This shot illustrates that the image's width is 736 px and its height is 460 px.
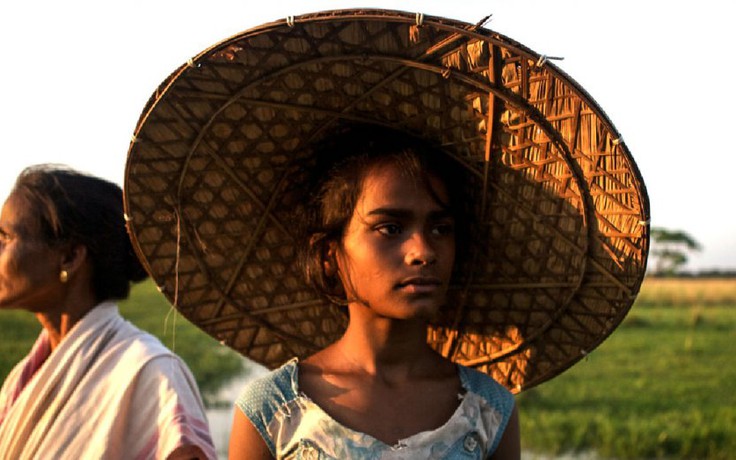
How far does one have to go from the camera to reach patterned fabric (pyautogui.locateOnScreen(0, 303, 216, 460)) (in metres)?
2.72

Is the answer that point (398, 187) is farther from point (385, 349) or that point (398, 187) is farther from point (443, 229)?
point (385, 349)

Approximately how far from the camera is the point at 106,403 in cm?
281

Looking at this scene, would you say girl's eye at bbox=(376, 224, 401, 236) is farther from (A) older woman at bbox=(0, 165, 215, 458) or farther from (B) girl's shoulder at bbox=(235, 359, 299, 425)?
(A) older woman at bbox=(0, 165, 215, 458)

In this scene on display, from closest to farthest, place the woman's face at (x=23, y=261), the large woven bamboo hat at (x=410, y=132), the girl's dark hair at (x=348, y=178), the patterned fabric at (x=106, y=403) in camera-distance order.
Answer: the large woven bamboo hat at (x=410, y=132) → the girl's dark hair at (x=348, y=178) → the patterned fabric at (x=106, y=403) → the woman's face at (x=23, y=261)

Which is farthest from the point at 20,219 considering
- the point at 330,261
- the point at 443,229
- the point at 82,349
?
the point at 443,229

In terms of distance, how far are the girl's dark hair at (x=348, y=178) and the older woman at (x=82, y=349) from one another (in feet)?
2.52

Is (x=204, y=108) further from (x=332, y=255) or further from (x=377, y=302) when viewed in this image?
(x=377, y=302)

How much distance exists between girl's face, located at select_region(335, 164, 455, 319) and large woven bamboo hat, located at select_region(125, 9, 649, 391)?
24 centimetres

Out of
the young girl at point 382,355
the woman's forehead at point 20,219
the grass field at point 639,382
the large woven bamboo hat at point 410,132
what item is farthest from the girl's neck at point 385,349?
the grass field at point 639,382

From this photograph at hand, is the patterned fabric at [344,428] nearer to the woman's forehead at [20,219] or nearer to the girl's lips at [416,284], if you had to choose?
the girl's lips at [416,284]

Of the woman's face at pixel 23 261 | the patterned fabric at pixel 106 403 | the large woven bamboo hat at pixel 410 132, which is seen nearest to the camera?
the large woven bamboo hat at pixel 410 132

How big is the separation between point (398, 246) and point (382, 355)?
1.07ft

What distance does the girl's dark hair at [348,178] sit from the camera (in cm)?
221

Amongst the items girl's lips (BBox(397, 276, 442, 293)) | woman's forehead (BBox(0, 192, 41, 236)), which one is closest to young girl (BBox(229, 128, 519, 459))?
girl's lips (BBox(397, 276, 442, 293))
